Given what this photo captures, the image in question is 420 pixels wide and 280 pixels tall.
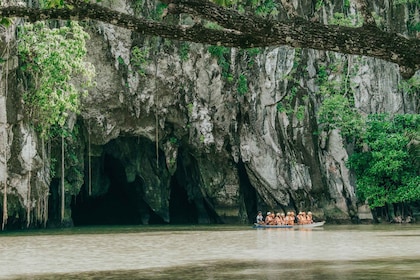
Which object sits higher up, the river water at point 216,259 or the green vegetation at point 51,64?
the green vegetation at point 51,64

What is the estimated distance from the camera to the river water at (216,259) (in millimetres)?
9398

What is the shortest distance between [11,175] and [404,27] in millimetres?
18022

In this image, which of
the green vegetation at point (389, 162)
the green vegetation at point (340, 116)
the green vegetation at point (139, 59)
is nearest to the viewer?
the green vegetation at point (139, 59)

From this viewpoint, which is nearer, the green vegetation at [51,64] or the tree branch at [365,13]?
the tree branch at [365,13]

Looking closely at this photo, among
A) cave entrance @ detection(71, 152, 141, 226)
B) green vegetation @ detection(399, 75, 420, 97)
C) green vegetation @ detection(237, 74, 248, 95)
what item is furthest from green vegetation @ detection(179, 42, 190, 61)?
green vegetation @ detection(399, 75, 420, 97)

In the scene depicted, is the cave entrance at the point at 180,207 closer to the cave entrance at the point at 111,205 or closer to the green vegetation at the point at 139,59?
the cave entrance at the point at 111,205

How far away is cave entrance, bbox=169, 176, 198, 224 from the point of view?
33.4 metres

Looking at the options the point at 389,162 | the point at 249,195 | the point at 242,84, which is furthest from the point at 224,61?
the point at 389,162

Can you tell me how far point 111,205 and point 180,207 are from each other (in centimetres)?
376

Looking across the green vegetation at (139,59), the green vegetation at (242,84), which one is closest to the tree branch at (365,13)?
the green vegetation at (139,59)

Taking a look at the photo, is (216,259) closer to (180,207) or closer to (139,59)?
(139,59)

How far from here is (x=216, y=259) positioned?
1183 centimetres

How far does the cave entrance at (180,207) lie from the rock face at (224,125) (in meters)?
2.24

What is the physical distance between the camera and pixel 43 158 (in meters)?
23.2
